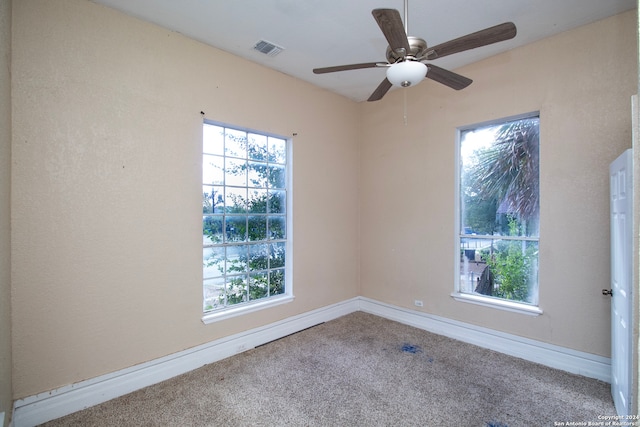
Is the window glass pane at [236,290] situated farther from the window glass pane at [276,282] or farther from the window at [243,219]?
the window glass pane at [276,282]

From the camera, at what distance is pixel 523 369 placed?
2.65 metres

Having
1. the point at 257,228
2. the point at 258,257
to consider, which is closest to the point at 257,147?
the point at 257,228

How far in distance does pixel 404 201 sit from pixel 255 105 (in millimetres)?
2116

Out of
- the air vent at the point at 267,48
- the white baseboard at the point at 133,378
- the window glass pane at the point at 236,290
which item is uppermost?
the air vent at the point at 267,48

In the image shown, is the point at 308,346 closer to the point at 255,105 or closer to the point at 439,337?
the point at 439,337

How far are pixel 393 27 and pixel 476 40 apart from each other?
1.77 ft

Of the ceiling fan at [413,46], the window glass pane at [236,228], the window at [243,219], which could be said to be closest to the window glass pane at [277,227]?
the window at [243,219]

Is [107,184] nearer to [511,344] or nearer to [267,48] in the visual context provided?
[267,48]

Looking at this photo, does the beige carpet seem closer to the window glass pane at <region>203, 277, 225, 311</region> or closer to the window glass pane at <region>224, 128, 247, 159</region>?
the window glass pane at <region>203, 277, 225, 311</region>

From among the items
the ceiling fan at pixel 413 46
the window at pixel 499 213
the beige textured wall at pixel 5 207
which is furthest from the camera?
the window at pixel 499 213

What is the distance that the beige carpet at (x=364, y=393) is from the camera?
80.2 inches

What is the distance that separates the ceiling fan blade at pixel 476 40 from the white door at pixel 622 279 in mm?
1017

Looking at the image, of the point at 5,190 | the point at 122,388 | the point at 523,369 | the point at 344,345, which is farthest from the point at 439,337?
the point at 5,190

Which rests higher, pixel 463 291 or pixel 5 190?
pixel 5 190
